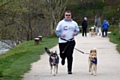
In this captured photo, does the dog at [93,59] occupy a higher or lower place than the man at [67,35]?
lower

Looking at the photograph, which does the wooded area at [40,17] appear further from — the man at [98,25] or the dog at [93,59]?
the dog at [93,59]

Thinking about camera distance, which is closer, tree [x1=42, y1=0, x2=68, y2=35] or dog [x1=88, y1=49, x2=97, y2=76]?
dog [x1=88, y1=49, x2=97, y2=76]

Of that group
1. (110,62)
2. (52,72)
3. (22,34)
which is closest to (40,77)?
A: (52,72)

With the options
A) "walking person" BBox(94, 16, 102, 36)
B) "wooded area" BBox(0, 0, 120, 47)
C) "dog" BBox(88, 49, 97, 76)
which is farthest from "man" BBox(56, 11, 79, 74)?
"walking person" BBox(94, 16, 102, 36)

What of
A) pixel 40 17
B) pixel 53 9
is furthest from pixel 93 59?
pixel 40 17

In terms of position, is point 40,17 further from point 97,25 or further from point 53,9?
point 97,25

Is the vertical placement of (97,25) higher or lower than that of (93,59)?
lower

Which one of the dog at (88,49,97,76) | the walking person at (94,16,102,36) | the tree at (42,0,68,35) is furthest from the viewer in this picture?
the tree at (42,0,68,35)

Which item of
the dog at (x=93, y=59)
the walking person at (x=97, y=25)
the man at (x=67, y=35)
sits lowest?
the walking person at (x=97, y=25)

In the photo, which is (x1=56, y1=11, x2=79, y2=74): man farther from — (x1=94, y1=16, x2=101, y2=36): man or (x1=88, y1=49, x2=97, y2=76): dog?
(x1=94, y1=16, x2=101, y2=36): man

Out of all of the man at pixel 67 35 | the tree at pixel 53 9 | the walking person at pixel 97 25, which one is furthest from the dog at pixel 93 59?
the tree at pixel 53 9

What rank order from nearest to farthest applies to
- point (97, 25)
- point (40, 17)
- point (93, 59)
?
1. point (93, 59)
2. point (97, 25)
3. point (40, 17)

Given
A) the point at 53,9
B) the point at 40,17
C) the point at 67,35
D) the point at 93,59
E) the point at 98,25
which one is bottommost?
the point at 98,25

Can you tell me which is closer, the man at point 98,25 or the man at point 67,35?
the man at point 67,35
